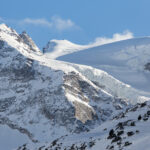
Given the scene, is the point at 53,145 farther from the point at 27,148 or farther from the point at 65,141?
the point at 27,148

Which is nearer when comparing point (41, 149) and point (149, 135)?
point (149, 135)

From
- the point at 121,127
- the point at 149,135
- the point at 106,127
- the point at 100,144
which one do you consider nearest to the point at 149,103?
the point at 106,127

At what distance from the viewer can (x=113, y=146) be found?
29359mm

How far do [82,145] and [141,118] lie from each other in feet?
16.5

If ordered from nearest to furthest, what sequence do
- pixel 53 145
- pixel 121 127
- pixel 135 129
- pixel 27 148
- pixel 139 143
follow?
pixel 139 143 → pixel 135 129 → pixel 121 127 → pixel 53 145 → pixel 27 148

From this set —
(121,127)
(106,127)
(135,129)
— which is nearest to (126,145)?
(135,129)

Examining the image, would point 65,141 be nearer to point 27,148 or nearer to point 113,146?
point 27,148

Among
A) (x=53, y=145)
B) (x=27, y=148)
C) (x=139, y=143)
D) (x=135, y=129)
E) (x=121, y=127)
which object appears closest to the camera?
(x=139, y=143)

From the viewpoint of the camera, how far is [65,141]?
4138 cm

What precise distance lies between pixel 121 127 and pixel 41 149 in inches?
443

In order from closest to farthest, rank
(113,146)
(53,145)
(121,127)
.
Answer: (113,146) < (121,127) < (53,145)

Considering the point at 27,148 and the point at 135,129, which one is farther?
the point at 27,148

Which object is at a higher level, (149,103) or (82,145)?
(149,103)

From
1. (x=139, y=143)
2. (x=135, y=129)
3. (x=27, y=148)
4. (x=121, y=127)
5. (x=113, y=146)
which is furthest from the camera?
(x=27, y=148)
